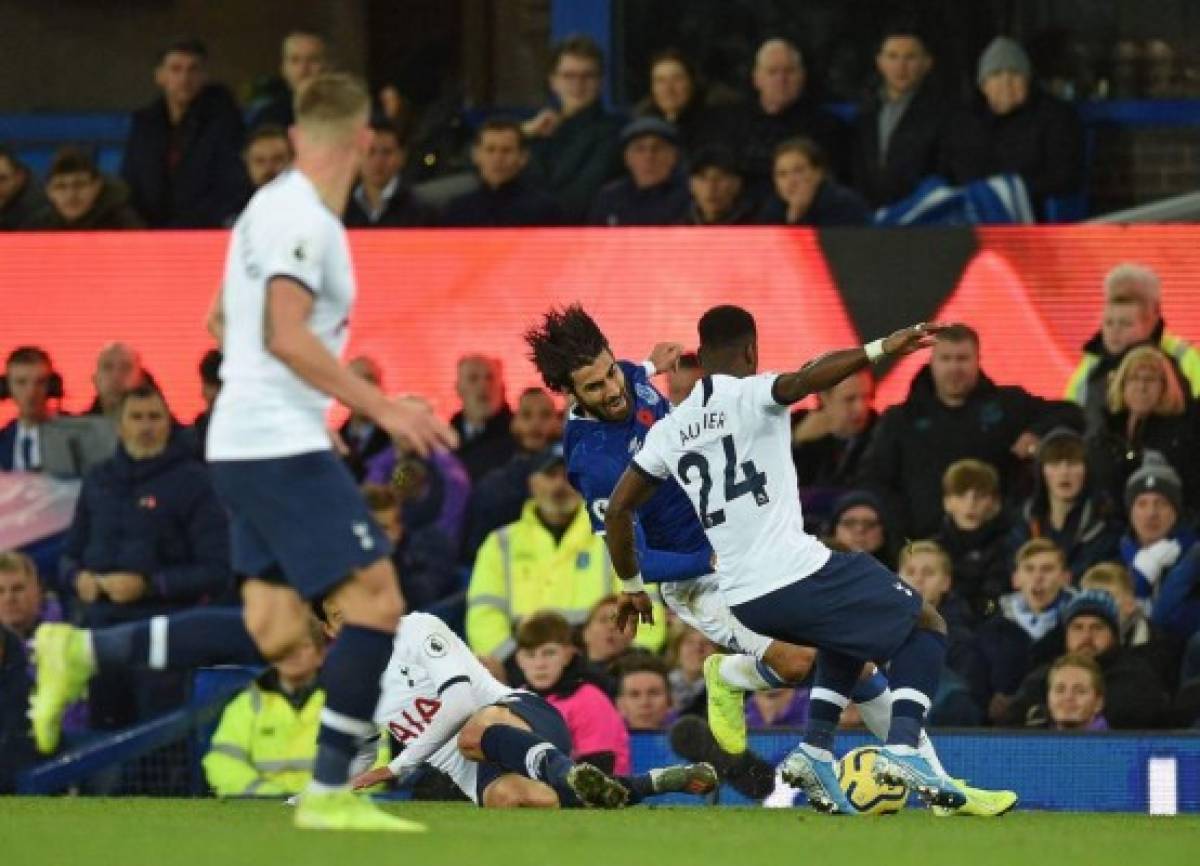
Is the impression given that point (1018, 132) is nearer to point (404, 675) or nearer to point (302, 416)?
point (404, 675)

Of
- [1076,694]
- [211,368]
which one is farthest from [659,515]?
[211,368]

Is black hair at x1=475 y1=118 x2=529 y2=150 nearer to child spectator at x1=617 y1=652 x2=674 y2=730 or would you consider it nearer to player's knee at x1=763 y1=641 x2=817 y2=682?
child spectator at x1=617 y1=652 x2=674 y2=730

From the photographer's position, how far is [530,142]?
55.1ft

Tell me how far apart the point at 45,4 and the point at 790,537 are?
35.3 ft

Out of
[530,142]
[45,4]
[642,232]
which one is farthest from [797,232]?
[45,4]

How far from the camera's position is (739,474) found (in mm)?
10547

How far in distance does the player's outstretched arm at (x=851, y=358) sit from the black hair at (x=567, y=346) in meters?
1.25

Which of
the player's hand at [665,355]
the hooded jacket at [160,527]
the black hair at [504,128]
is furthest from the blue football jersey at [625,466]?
the black hair at [504,128]

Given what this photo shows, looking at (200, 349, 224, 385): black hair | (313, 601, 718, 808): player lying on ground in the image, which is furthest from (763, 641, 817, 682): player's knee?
(200, 349, 224, 385): black hair

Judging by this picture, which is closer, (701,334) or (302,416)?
(302,416)

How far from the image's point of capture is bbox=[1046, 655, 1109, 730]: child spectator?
13.0 meters

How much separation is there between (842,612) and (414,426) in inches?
105

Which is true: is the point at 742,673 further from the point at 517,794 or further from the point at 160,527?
the point at 160,527

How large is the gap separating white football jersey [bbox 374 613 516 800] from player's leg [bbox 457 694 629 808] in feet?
0.24
